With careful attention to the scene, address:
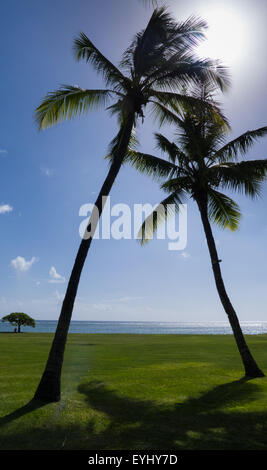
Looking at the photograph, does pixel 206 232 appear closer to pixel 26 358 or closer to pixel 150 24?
pixel 150 24

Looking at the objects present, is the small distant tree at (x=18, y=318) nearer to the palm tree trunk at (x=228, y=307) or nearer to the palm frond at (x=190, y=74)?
the palm tree trunk at (x=228, y=307)

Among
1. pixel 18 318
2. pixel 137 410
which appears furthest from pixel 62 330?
pixel 18 318

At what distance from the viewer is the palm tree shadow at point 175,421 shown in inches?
224

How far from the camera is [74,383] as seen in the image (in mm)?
10352

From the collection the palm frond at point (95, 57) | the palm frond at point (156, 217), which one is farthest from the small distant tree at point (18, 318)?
the palm frond at point (95, 57)

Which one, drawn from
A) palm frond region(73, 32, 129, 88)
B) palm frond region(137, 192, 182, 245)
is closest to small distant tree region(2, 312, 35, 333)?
palm frond region(137, 192, 182, 245)

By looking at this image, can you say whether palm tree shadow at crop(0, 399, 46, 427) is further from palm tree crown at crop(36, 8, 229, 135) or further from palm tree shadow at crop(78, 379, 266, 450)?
palm tree crown at crop(36, 8, 229, 135)

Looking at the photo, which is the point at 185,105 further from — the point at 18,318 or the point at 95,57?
the point at 18,318

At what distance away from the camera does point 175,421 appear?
Answer: 688 centimetres

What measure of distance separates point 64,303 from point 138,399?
3.48 m

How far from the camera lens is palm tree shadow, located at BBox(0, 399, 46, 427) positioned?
21.7 feet

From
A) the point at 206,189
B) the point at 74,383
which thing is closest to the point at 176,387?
the point at 74,383

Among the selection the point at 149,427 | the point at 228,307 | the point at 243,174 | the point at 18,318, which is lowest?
the point at 18,318

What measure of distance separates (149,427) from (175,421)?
2.31ft
